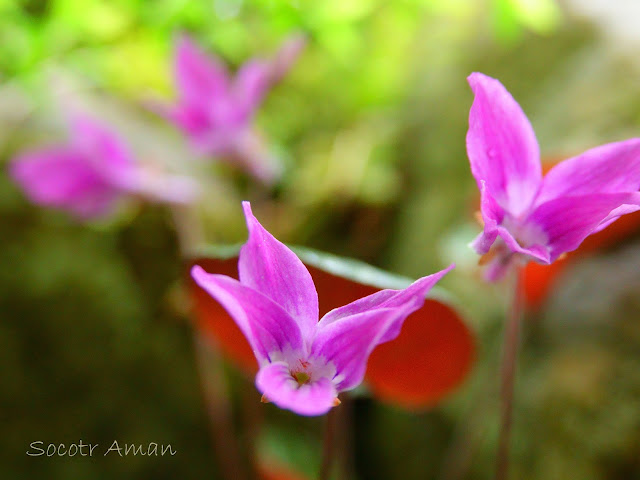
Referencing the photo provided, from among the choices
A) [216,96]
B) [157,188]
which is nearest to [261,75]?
[216,96]

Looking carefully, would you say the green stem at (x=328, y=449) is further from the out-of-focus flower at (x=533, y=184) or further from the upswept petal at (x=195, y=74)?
the upswept petal at (x=195, y=74)

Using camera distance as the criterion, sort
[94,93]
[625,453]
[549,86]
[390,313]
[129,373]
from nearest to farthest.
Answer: [390,313], [625,453], [129,373], [549,86], [94,93]

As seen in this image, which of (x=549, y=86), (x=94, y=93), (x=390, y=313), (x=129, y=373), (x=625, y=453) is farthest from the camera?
(x=94, y=93)

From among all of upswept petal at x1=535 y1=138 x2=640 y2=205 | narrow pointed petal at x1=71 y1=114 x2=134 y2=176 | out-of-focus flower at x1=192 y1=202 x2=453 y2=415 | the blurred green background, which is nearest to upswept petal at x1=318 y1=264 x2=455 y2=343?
out-of-focus flower at x1=192 y1=202 x2=453 y2=415

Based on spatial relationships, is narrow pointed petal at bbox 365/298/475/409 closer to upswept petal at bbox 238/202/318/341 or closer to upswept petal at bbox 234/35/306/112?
upswept petal at bbox 238/202/318/341

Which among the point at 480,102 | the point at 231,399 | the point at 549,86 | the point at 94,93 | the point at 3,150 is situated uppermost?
the point at 94,93

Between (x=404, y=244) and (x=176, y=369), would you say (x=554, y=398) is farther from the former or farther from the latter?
(x=176, y=369)

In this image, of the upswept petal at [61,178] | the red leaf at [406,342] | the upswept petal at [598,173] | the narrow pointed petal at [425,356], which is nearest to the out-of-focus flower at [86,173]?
the upswept petal at [61,178]

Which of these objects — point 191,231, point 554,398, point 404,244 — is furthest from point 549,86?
point 191,231
